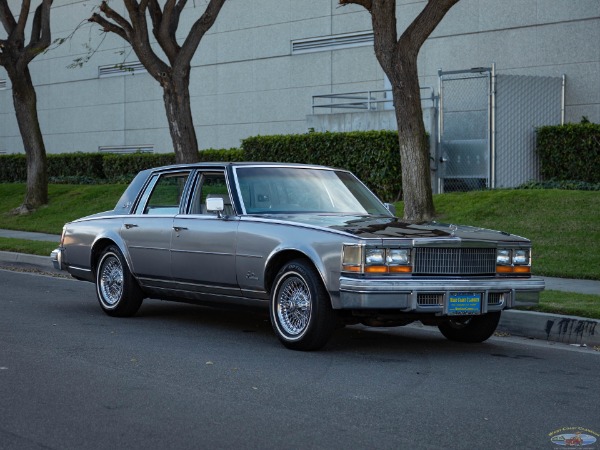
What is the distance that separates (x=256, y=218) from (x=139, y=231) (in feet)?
6.32

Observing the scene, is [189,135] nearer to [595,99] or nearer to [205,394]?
[595,99]

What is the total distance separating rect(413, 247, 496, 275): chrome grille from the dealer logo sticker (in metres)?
2.72

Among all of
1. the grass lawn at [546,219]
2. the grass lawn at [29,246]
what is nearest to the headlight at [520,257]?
the grass lawn at [546,219]

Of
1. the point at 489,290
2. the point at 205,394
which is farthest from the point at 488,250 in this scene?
the point at 205,394

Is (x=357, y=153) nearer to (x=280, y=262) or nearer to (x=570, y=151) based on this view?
(x=570, y=151)

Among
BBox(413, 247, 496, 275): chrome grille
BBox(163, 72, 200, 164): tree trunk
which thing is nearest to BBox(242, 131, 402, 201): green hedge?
BBox(163, 72, 200, 164): tree trunk

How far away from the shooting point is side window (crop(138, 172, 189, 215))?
437 inches

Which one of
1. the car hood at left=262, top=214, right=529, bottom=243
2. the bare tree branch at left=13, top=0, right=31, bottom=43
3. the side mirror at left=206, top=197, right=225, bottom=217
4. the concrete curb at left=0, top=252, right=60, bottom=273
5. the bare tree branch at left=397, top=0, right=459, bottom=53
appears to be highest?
the bare tree branch at left=13, top=0, right=31, bottom=43

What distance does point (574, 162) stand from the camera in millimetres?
22859

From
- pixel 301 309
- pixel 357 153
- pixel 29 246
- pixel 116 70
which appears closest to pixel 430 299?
pixel 301 309

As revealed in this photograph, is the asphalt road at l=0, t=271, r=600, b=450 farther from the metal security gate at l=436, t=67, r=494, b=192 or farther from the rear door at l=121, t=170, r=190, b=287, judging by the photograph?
the metal security gate at l=436, t=67, r=494, b=192

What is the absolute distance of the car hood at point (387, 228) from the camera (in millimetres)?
9016

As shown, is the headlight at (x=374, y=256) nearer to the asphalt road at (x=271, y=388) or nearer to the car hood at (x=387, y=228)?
the car hood at (x=387, y=228)

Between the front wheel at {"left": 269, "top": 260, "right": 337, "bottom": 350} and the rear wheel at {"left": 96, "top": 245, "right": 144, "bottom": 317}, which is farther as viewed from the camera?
the rear wheel at {"left": 96, "top": 245, "right": 144, "bottom": 317}
